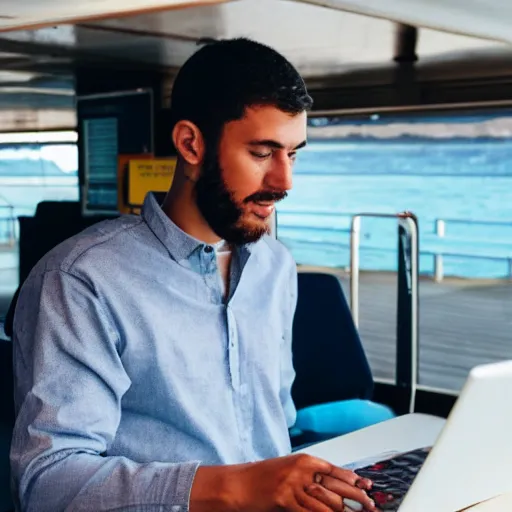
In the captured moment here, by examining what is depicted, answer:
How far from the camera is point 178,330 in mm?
1545

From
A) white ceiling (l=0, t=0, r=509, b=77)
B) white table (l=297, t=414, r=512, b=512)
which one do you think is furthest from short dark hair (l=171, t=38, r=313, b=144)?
white ceiling (l=0, t=0, r=509, b=77)

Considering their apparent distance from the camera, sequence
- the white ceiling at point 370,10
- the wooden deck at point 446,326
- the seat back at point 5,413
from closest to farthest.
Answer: the seat back at point 5,413 < the white ceiling at point 370,10 < the wooden deck at point 446,326

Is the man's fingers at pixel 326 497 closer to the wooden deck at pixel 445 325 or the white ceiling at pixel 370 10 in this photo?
the white ceiling at pixel 370 10

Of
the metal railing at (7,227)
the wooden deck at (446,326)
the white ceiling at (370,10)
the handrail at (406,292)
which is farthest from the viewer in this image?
the wooden deck at (446,326)

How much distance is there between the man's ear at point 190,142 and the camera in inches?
62.5

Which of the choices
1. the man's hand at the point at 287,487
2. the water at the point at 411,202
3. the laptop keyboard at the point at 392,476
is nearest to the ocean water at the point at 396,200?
the water at the point at 411,202

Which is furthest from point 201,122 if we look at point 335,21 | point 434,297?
point 434,297

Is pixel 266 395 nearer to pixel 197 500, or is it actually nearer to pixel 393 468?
pixel 393 468

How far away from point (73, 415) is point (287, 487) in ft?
1.25

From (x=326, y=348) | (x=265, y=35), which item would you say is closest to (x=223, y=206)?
(x=326, y=348)

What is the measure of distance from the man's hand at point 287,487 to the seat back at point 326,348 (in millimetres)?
2100

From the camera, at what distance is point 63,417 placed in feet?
4.29

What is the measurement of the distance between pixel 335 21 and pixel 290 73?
2535mm

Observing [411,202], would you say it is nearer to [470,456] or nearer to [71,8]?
[71,8]
